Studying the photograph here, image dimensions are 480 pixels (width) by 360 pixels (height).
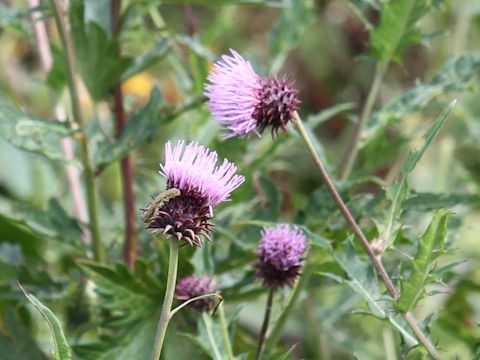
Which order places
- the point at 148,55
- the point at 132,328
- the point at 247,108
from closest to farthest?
the point at 247,108, the point at 132,328, the point at 148,55

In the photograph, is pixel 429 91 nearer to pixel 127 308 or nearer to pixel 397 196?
pixel 397 196

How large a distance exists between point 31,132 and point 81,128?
3.2 inches

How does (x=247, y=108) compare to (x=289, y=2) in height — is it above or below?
below

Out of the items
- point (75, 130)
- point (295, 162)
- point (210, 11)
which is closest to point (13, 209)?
point (75, 130)

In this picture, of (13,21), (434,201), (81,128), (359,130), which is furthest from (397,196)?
(13,21)

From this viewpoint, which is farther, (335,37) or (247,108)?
(335,37)

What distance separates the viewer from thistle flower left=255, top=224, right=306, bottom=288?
0.92m

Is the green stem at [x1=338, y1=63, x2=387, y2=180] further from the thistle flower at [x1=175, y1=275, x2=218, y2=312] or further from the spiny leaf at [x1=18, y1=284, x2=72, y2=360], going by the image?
the spiny leaf at [x1=18, y1=284, x2=72, y2=360]

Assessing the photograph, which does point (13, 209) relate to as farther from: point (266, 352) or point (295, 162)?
point (295, 162)

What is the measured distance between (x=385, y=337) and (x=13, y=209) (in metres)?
0.58

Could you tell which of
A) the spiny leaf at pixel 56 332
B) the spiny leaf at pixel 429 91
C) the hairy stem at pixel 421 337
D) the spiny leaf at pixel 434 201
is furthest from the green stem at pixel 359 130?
the spiny leaf at pixel 56 332

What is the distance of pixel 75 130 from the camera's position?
1.06 metres

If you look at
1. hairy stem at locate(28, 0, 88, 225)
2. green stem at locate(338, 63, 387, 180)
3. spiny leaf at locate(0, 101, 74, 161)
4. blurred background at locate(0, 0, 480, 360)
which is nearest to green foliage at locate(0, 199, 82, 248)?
blurred background at locate(0, 0, 480, 360)

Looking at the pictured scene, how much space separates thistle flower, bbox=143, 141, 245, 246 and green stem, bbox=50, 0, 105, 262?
0.36 meters
